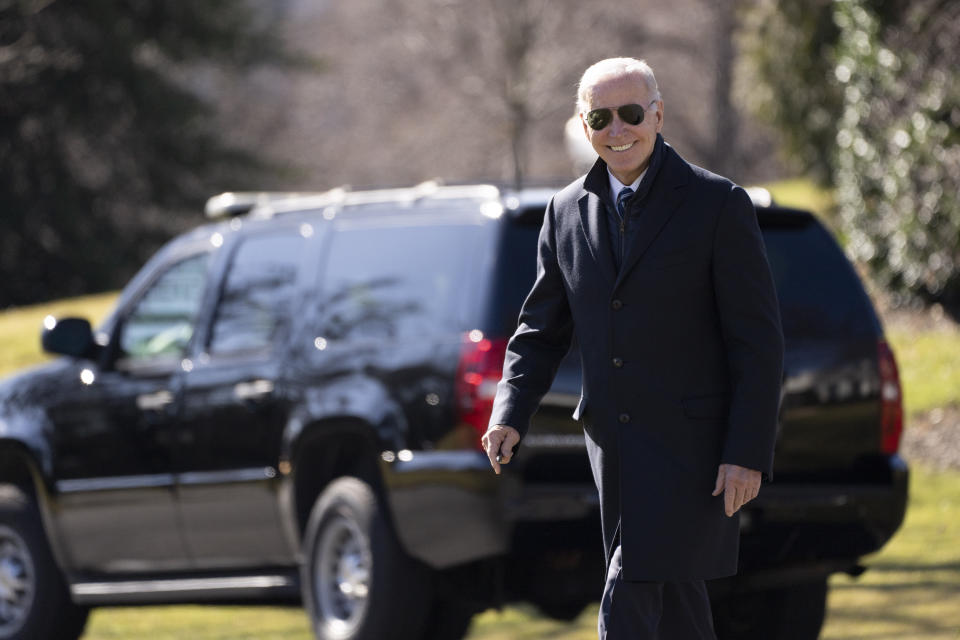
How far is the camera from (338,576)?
6461 millimetres

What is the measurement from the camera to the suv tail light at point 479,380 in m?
5.85

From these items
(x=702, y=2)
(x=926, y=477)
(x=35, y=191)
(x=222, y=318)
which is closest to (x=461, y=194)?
(x=222, y=318)

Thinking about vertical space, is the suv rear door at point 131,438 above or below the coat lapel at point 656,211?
below

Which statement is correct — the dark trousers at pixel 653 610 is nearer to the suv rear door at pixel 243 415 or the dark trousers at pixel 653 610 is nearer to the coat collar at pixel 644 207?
the coat collar at pixel 644 207

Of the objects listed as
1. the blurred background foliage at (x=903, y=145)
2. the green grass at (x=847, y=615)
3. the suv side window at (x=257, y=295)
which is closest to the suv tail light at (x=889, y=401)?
the green grass at (x=847, y=615)

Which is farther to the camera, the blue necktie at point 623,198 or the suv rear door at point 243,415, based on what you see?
the suv rear door at point 243,415

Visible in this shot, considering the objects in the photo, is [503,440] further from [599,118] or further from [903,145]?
[903,145]

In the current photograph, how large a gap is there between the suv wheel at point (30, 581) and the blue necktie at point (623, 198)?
426cm

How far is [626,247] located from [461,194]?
7.85 ft

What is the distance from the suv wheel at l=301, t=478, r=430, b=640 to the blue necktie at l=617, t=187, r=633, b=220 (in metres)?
2.37

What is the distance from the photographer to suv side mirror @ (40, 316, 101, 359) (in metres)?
7.20

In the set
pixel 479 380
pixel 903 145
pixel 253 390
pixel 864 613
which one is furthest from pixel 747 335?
pixel 903 145

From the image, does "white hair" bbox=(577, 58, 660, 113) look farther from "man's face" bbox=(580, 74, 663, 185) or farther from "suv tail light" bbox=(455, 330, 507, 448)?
"suv tail light" bbox=(455, 330, 507, 448)

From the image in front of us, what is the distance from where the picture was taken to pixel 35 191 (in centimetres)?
3070
